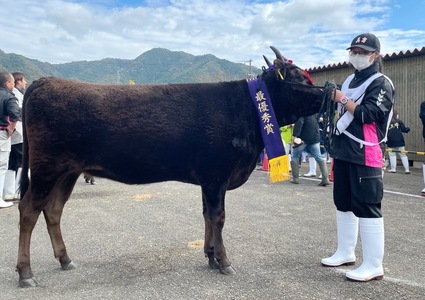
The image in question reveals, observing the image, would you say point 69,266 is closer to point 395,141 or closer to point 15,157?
point 15,157

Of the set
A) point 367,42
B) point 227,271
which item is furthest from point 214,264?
point 367,42

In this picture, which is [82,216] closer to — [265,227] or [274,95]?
[265,227]

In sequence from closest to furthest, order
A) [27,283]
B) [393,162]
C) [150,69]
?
[27,283], [393,162], [150,69]

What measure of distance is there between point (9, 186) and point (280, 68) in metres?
6.05

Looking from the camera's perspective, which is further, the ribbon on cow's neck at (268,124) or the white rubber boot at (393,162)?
the white rubber boot at (393,162)

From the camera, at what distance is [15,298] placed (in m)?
3.32

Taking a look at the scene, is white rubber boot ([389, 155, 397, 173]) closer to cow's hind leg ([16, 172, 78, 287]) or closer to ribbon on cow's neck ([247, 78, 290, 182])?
ribbon on cow's neck ([247, 78, 290, 182])

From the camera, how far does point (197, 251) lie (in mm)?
4512

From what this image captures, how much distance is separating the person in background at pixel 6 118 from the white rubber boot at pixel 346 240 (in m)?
5.67

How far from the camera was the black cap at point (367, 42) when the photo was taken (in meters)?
3.73

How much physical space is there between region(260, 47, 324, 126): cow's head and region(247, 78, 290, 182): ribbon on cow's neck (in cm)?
12

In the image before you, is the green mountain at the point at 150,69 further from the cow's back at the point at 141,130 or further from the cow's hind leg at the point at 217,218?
the cow's hind leg at the point at 217,218

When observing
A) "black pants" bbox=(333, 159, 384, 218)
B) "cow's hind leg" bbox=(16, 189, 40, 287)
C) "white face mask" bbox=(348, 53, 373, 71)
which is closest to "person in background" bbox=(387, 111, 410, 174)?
"white face mask" bbox=(348, 53, 373, 71)

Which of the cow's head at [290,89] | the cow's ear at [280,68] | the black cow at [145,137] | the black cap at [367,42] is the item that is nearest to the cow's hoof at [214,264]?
the black cow at [145,137]
